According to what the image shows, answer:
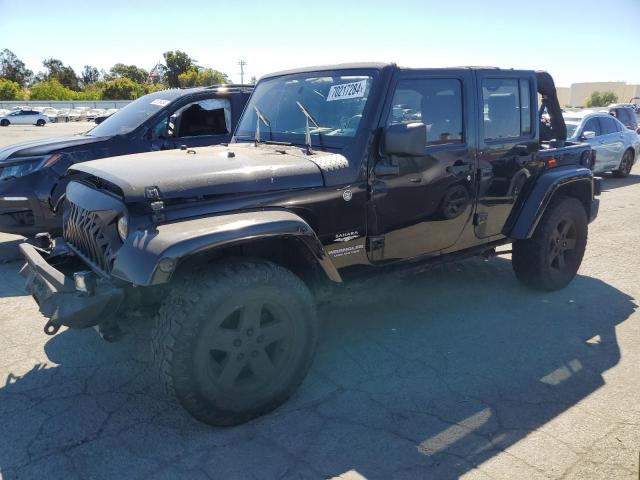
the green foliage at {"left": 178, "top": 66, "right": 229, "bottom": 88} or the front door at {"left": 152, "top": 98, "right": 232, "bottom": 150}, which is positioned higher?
the green foliage at {"left": 178, "top": 66, "right": 229, "bottom": 88}

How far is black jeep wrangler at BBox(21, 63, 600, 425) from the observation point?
2.67m

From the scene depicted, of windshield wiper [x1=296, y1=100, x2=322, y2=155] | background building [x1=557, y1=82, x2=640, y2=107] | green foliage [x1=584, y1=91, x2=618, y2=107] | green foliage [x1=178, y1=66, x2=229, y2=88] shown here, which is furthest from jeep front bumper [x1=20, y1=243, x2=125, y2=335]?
background building [x1=557, y1=82, x2=640, y2=107]

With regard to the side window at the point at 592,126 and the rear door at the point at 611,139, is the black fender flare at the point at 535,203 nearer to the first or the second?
the side window at the point at 592,126

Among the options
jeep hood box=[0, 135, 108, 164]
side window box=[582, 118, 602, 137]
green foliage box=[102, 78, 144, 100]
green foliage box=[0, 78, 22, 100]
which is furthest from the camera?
green foliage box=[0, 78, 22, 100]

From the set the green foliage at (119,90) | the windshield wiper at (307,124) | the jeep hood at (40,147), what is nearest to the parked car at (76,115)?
the green foliage at (119,90)

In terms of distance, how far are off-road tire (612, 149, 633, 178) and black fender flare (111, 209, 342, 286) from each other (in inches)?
469

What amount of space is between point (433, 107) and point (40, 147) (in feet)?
14.1

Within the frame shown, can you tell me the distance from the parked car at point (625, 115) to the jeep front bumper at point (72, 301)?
14.8 metres

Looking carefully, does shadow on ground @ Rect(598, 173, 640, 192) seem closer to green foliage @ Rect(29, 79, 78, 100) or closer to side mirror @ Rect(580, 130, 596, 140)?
side mirror @ Rect(580, 130, 596, 140)

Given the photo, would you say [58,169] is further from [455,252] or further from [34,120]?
[34,120]

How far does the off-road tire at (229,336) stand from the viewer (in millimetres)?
2619

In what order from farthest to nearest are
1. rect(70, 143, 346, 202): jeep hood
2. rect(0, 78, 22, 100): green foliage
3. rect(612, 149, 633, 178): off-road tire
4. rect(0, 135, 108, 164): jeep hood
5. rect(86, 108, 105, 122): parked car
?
rect(0, 78, 22, 100): green foliage < rect(86, 108, 105, 122): parked car < rect(612, 149, 633, 178): off-road tire < rect(0, 135, 108, 164): jeep hood < rect(70, 143, 346, 202): jeep hood

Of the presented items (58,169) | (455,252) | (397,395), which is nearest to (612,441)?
(397,395)

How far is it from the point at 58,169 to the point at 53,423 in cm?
349
